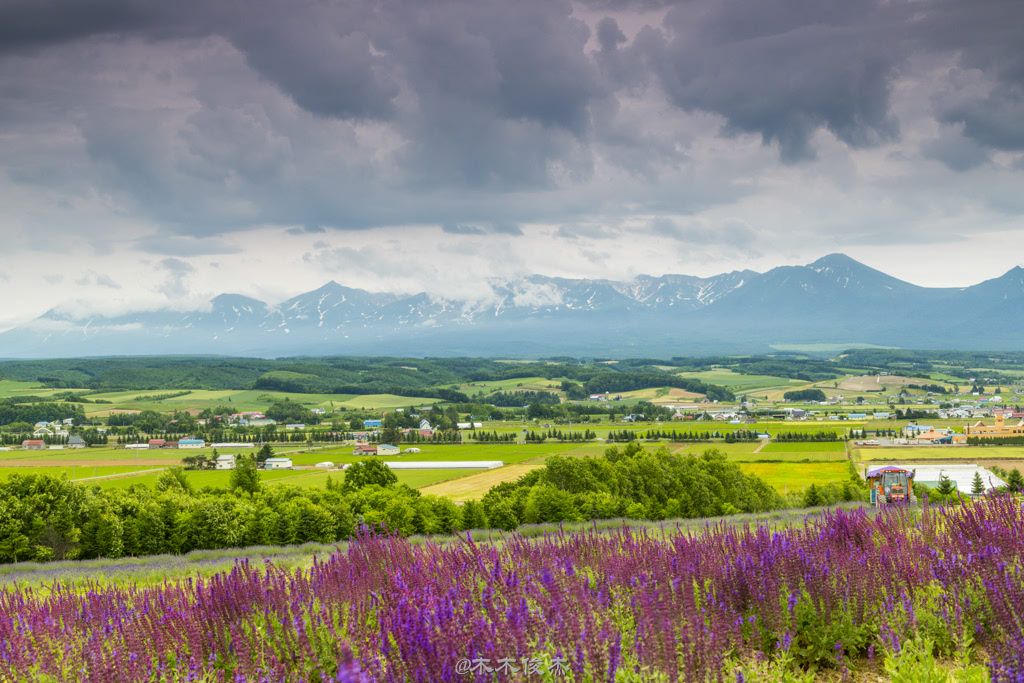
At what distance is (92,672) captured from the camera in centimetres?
481

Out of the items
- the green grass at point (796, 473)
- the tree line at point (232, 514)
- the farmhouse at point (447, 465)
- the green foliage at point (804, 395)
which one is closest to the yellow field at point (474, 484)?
the farmhouse at point (447, 465)

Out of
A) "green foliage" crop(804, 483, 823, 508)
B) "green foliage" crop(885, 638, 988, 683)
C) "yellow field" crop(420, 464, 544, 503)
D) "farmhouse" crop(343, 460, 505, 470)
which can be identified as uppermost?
"green foliage" crop(885, 638, 988, 683)

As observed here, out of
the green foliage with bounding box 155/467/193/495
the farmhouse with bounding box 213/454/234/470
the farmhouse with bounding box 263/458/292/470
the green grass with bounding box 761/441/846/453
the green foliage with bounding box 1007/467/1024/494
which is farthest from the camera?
the farmhouse with bounding box 213/454/234/470

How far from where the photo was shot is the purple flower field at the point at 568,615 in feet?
14.0

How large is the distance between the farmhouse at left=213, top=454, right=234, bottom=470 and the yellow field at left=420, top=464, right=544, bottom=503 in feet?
120

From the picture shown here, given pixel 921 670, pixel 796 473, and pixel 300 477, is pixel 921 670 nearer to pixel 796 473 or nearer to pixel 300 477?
pixel 796 473

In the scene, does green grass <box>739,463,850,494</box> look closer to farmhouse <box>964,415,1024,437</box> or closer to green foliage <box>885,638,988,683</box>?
farmhouse <box>964,415,1024,437</box>

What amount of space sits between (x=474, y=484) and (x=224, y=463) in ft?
149

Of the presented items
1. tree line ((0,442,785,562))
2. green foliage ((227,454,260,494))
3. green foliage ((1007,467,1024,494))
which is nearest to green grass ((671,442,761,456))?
tree line ((0,442,785,562))

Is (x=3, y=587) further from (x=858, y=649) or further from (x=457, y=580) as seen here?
(x=858, y=649)

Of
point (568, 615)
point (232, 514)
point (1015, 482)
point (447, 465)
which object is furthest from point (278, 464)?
point (568, 615)

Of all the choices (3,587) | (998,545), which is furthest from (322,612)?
(3,587)

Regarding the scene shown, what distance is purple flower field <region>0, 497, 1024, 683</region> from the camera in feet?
14.0

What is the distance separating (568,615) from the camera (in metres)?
4.48
